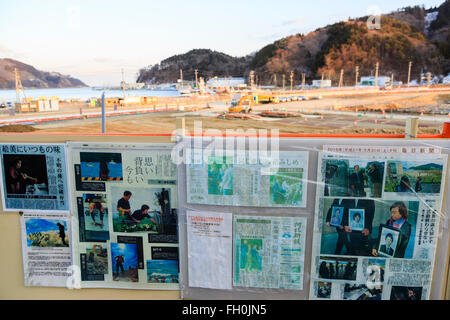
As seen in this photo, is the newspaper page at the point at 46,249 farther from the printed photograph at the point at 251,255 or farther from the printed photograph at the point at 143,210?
the printed photograph at the point at 251,255

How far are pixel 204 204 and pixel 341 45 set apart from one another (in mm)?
55648

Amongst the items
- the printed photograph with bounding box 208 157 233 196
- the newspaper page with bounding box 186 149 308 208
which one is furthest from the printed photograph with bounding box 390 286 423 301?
the printed photograph with bounding box 208 157 233 196

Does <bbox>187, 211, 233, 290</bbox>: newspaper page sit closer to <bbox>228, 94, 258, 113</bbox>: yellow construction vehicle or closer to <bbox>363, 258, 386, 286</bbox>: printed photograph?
<bbox>363, 258, 386, 286</bbox>: printed photograph

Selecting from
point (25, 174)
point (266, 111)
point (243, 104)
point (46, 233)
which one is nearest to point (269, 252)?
point (46, 233)

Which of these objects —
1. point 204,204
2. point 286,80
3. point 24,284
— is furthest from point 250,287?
point 286,80

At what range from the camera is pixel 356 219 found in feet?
3.79

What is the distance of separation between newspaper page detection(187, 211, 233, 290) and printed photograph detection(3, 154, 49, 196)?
642 millimetres

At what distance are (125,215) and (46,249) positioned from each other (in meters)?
0.40

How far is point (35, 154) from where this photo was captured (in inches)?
48.8

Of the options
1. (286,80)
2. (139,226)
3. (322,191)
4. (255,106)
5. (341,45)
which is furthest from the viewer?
(286,80)

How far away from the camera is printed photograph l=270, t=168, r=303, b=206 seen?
1.15 metres

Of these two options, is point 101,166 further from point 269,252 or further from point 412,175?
point 412,175

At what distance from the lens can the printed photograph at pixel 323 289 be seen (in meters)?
1.21

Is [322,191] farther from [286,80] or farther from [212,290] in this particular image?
[286,80]
